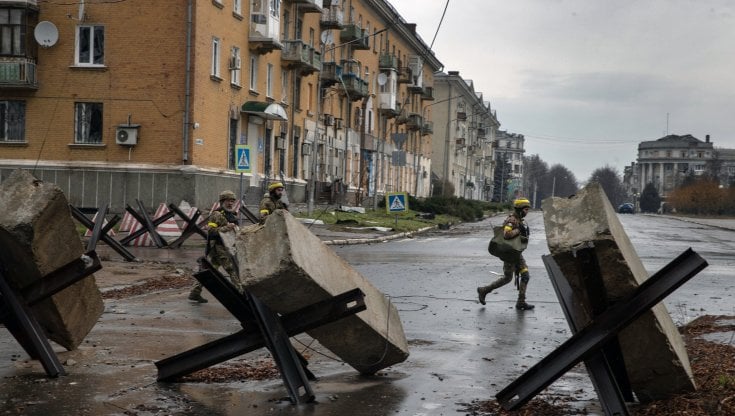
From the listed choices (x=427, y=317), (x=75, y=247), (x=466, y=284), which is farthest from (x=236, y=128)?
(x=75, y=247)

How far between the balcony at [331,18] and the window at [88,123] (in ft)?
67.1

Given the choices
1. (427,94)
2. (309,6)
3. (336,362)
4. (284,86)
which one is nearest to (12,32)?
(284,86)

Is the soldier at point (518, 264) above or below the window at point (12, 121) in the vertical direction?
below

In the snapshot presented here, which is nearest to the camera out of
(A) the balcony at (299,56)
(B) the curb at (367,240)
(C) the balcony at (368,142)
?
(B) the curb at (367,240)

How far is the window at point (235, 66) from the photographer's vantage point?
38719 millimetres

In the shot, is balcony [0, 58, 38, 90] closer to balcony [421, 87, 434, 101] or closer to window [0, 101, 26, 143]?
window [0, 101, 26, 143]

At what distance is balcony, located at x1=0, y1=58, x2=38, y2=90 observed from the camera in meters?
34.6

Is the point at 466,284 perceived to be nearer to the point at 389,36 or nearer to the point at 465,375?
the point at 465,375

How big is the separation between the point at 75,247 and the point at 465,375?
326cm

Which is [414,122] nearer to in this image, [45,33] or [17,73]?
[45,33]

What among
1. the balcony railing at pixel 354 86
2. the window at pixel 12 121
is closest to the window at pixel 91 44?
the window at pixel 12 121

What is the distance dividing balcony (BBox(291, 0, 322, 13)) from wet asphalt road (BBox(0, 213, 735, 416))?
1336 inches

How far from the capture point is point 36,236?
22.7 ft

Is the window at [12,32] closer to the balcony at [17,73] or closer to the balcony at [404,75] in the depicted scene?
the balcony at [17,73]
